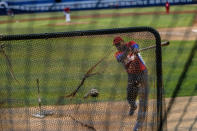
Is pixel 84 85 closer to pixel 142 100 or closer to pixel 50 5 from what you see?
pixel 142 100

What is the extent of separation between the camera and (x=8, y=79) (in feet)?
13.2

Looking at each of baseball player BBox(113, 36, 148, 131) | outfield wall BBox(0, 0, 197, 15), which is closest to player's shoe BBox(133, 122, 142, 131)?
baseball player BBox(113, 36, 148, 131)

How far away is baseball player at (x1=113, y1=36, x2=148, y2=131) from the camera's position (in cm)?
386

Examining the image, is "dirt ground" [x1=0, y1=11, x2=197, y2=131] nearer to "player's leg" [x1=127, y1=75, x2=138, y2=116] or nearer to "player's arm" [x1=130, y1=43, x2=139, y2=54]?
"player's leg" [x1=127, y1=75, x2=138, y2=116]

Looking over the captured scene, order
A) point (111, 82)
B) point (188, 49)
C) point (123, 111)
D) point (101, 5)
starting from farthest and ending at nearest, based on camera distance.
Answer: point (101, 5), point (188, 49), point (111, 82), point (123, 111)

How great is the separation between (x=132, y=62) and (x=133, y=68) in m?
0.07

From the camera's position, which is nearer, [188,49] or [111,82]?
[111,82]

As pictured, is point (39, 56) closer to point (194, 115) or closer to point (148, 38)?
point (148, 38)

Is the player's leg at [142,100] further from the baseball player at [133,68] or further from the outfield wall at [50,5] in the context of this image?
the outfield wall at [50,5]

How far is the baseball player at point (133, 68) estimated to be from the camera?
386cm

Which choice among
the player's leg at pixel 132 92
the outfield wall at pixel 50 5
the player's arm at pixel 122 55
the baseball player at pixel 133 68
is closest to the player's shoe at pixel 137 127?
the baseball player at pixel 133 68

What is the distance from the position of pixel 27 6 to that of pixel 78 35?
30.7m

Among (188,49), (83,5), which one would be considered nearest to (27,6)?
(83,5)

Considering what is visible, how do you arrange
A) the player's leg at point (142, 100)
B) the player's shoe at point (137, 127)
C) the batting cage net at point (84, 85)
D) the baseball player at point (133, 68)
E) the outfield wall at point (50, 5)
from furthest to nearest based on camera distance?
the outfield wall at point (50, 5)
the player's shoe at point (137, 127)
the player's leg at point (142, 100)
the baseball player at point (133, 68)
the batting cage net at point (84, 85)
